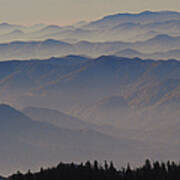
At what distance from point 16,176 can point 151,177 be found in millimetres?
18338

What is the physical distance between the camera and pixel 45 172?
307 feet

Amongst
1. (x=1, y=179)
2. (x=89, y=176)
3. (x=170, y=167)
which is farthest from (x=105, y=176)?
(x=1, y=179)

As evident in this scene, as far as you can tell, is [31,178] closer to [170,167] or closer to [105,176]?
[105,176]

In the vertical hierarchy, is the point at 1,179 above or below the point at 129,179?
above

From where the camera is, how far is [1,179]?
10606 centimetres

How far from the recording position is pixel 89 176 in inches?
3514

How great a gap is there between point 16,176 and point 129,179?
1602cm

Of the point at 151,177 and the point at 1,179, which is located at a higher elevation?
the point at 1,179

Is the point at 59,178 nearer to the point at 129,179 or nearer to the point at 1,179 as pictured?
the point at 129,179

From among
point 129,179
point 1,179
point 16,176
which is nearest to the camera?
point 129,179

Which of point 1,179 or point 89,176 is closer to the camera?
point 89,176

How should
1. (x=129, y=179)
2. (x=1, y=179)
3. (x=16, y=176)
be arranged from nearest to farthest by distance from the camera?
1. (x=129, y=179)
2. (x=16, y=176)
3. (x=1, y=179)

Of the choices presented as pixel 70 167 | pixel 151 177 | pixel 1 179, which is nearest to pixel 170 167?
pixel 151 177

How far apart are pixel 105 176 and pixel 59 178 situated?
5.85 m
